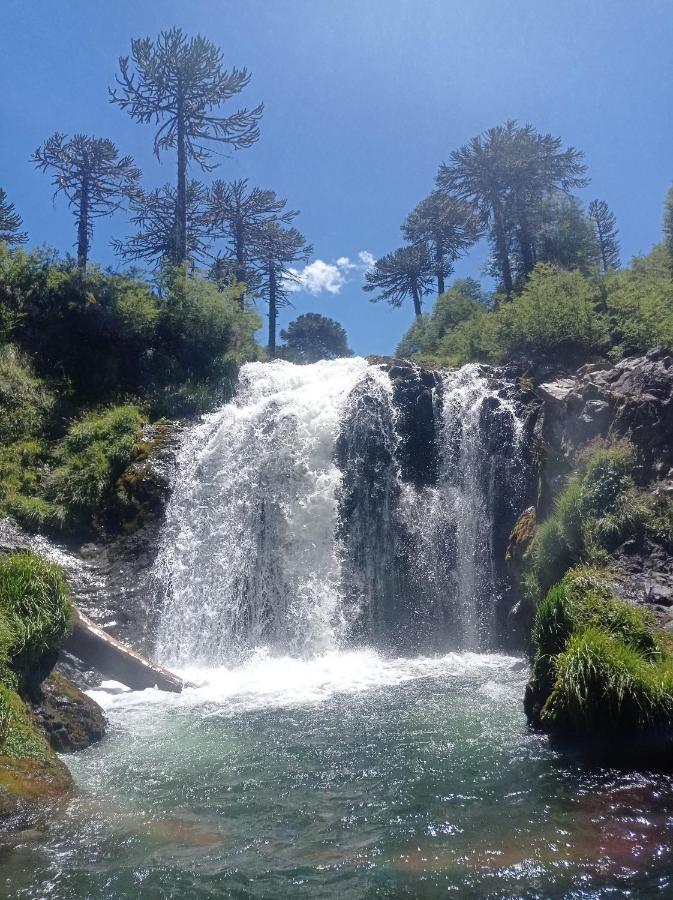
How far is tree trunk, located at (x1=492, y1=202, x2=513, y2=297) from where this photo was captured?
34.7 metres

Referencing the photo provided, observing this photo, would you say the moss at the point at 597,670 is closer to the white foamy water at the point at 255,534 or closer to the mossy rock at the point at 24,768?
the mossy rock at the point at 24,768

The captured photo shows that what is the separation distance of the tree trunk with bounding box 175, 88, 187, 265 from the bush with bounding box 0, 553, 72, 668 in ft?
72.3

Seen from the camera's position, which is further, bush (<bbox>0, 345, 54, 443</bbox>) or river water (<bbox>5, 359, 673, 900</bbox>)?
bush (<bbox>0, 345, 54, 443</bbox>)

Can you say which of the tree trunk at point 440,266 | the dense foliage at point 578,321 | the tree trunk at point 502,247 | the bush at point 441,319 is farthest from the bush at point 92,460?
the tree trunk at point 440,266

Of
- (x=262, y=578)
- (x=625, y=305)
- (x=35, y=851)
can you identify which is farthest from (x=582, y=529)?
(x=625, y=305)

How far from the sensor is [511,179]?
118ft

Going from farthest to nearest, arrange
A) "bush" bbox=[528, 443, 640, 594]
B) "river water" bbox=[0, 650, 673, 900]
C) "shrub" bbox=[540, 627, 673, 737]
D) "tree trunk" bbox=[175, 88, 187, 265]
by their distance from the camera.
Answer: "tree trunk" bbox=[175, 88, 187, 265] < "bush" bbox=[528, 443, 640, 594] < "shrub" bbox=[540, 627, 673, 737] < "river water" bbox=[0, 650, 673, 900]

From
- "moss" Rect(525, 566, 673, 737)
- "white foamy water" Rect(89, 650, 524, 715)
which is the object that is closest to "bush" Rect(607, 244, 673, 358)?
"white foamy water" Rect(89, 650, 524, 715)

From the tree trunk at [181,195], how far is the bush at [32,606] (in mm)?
22027

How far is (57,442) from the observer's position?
20438 millimetres

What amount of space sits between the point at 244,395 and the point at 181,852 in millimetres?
18112

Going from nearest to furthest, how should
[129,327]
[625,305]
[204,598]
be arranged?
[204,598], [625,305], [129,327]

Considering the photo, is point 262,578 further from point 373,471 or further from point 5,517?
A: point 5,517

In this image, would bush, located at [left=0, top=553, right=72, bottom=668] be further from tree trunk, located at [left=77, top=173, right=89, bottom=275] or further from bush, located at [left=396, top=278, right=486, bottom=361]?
tree trunk, located at [left=77, top=173, right=89, bottom=275]
